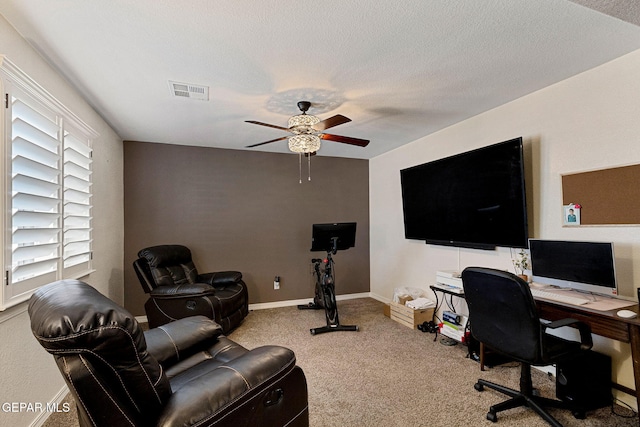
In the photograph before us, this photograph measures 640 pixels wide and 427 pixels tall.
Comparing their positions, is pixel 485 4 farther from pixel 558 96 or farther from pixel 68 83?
pixel 68 83

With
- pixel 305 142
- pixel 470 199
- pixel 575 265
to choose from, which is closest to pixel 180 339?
pixel 305 142

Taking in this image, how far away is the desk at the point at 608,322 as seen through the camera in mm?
1708

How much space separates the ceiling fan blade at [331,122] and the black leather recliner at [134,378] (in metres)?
1.79

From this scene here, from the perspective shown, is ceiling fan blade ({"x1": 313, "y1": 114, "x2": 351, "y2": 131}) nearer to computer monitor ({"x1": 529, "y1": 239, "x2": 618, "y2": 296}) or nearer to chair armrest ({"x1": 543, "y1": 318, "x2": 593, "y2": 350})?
computer monitor ({"x1": 529, "y1": 239, "x2": 618, "y2": 296})

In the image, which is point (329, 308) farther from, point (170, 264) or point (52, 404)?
point (52, 404)

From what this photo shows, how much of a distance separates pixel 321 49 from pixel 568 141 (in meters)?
2.19

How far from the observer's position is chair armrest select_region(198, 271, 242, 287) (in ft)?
13.2

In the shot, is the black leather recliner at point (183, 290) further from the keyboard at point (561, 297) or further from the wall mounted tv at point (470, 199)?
the keyboard at point (561, 297)

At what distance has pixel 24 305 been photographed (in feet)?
6.03

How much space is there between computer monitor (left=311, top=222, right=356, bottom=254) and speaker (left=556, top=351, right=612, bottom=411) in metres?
2.44

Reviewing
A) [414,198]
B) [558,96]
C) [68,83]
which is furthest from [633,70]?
[68,83]

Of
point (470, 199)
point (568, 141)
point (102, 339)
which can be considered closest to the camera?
point (102, 339)

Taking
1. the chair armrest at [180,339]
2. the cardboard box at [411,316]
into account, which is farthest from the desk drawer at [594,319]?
the chair armrest at [180,339]

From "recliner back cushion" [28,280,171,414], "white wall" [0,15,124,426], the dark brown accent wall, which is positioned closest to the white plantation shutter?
"white wall" [0,15,124,426]
